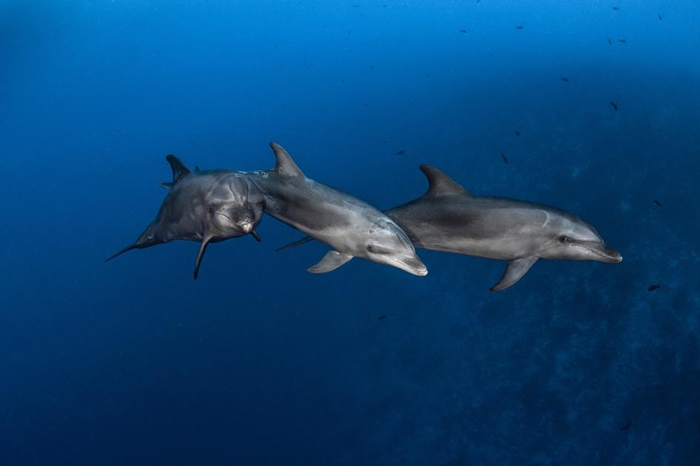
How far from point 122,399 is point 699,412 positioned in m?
13.5

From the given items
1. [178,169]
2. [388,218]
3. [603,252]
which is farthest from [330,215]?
[603,252]

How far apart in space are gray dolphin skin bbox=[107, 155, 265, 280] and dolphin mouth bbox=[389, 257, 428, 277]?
58.5 inches

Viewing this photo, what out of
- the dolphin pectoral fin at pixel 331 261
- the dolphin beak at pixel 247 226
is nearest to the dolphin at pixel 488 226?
the dolphin pectoral fin at pixel 331 261

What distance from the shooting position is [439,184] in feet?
20.0

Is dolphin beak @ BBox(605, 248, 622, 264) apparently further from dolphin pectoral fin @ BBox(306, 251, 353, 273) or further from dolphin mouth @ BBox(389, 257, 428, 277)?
dolphin pectoral fin @ BBox(306, 251, 353, 273)

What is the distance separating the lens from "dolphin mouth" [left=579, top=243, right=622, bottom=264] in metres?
6.09

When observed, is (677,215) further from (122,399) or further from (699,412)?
(122,399)

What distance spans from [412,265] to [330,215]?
3.64 feet

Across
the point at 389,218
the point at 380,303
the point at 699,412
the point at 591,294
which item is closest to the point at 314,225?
the point at 389,218

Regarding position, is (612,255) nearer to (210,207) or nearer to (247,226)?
(247,226)

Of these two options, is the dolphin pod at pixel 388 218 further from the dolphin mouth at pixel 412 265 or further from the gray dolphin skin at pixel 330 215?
the dolphin mouth at pixel 412 265

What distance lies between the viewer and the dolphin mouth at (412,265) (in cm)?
535

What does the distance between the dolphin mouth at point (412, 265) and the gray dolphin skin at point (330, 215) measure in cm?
2

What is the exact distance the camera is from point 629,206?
42.1 ft
